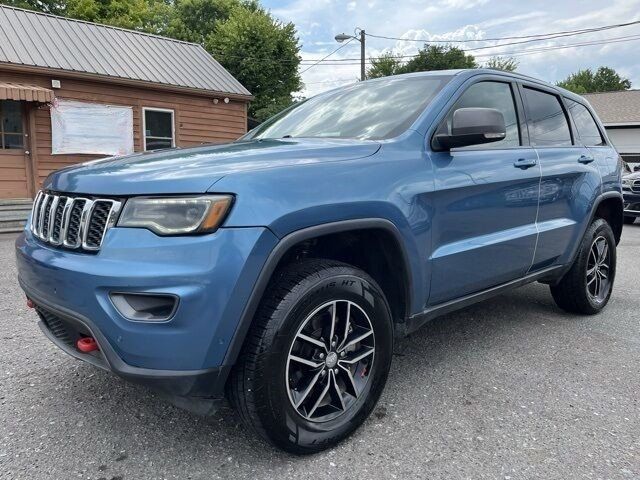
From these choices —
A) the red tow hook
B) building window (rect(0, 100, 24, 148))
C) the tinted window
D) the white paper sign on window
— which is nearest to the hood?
the red tow hook

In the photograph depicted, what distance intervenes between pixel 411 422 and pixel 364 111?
179 centimetres

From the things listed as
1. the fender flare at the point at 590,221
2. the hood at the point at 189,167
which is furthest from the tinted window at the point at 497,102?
the fender flare at the point at 590,221

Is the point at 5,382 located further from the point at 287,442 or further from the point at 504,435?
the point at 504,435

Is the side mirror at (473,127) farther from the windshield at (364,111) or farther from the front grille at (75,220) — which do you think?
the front grille at (75,220)

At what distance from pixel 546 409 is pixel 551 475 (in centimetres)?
61

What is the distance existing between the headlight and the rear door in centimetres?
242

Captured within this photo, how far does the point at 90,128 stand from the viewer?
11.8 meters

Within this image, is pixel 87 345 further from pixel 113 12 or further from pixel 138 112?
pixel 113 12

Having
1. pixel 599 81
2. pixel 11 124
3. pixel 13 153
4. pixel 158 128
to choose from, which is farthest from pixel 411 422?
pixel 599 81

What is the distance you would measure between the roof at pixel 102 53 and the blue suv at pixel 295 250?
33.5 feet

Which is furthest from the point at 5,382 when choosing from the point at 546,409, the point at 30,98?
the point at 30,98

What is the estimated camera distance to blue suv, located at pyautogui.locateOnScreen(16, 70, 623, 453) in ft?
6.09

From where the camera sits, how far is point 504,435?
2410 millimetres

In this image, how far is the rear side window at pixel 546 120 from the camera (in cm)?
361
